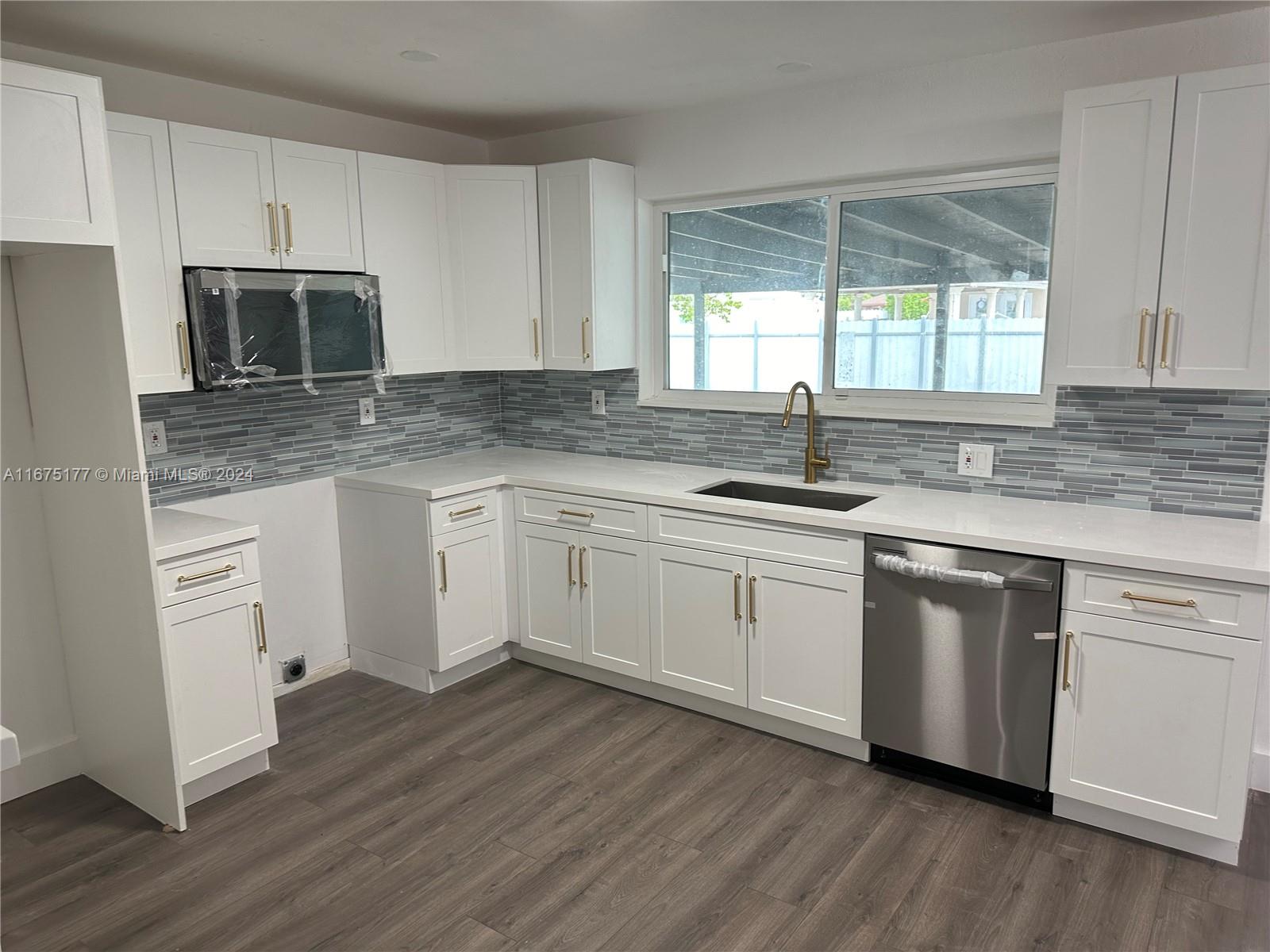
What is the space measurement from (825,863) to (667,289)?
2.48m

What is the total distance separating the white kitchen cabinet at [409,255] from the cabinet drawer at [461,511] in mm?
595

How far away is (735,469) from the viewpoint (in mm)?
3672

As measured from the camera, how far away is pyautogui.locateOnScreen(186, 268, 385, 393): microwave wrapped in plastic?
282cm

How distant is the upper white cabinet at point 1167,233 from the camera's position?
229cm

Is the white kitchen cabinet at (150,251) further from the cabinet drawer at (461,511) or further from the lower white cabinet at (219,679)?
the cabinet drawer at (461,511)

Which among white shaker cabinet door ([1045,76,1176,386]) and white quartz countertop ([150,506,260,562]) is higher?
white shaker cabinet door ([1045,76,1176,386])

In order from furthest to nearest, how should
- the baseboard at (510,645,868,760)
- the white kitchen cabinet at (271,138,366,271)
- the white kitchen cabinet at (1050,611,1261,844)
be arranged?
1. the white kitchen cabinet at (271,138,366,271)
2. the baseboard at (510,645,868,760)
3. the white kitchen cabinet at (1050,611,1261,844)

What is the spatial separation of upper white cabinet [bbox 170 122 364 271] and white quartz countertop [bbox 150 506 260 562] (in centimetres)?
86

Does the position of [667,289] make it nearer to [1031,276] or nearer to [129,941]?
[1031,276]

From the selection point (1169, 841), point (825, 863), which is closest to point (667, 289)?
point (825, 863)

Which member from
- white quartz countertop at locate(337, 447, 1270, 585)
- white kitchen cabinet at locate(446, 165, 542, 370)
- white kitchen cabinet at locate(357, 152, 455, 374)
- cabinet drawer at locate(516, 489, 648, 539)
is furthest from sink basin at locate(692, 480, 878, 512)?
white kitchen cabinet at locate(357, 152, 455, 374)

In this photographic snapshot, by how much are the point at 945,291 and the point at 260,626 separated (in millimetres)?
2688

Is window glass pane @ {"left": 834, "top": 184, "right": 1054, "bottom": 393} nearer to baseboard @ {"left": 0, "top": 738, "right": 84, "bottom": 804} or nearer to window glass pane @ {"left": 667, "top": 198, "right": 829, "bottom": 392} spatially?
window glass pane @ {"left": 667, "top": 198, "right": 829, "bottom": 392}

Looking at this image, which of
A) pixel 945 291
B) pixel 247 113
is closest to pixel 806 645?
pixel 945 291
